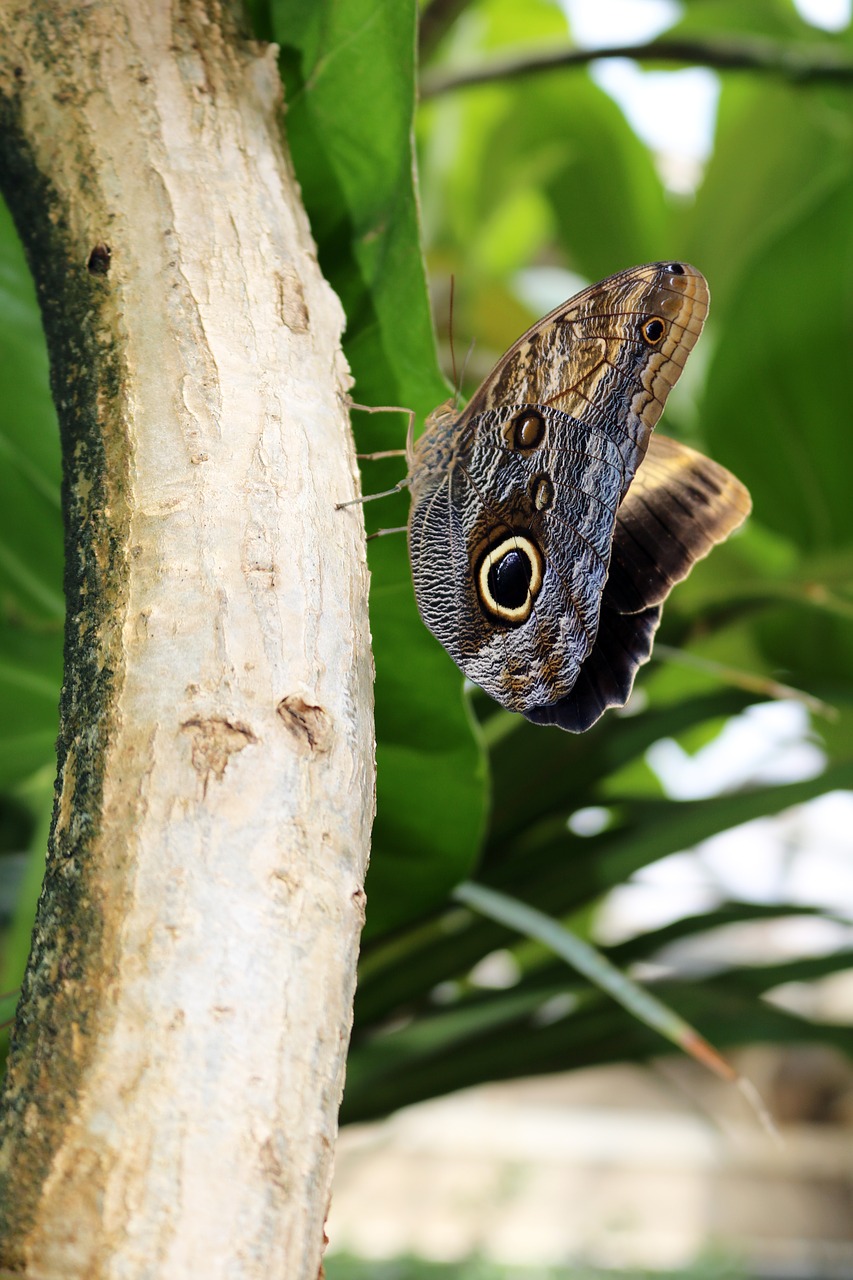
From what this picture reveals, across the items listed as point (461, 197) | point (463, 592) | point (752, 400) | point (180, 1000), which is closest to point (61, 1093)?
point (180, 1000)

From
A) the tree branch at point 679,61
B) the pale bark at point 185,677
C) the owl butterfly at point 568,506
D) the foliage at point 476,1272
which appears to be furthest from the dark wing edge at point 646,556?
the foliage at point 476,1272

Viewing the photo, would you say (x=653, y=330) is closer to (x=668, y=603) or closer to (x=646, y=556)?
(x=646, y=556)

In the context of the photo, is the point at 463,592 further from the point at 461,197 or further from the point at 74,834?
the point at 461,197

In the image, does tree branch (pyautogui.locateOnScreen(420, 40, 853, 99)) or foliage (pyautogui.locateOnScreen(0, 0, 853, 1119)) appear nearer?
foliage (pyautogui.locateOnScreen(0, 0, 853, 1119))

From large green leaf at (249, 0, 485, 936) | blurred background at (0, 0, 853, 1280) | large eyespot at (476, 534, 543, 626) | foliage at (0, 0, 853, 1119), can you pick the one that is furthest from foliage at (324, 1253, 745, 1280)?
large eyespot at (476, 534, 543, 626)

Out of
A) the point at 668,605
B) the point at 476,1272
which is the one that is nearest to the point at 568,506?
the point at 668,605

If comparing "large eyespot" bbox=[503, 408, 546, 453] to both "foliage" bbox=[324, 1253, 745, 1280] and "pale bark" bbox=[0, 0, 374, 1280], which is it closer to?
"pale bark" bbox=[0, 0, 374, 1280]
